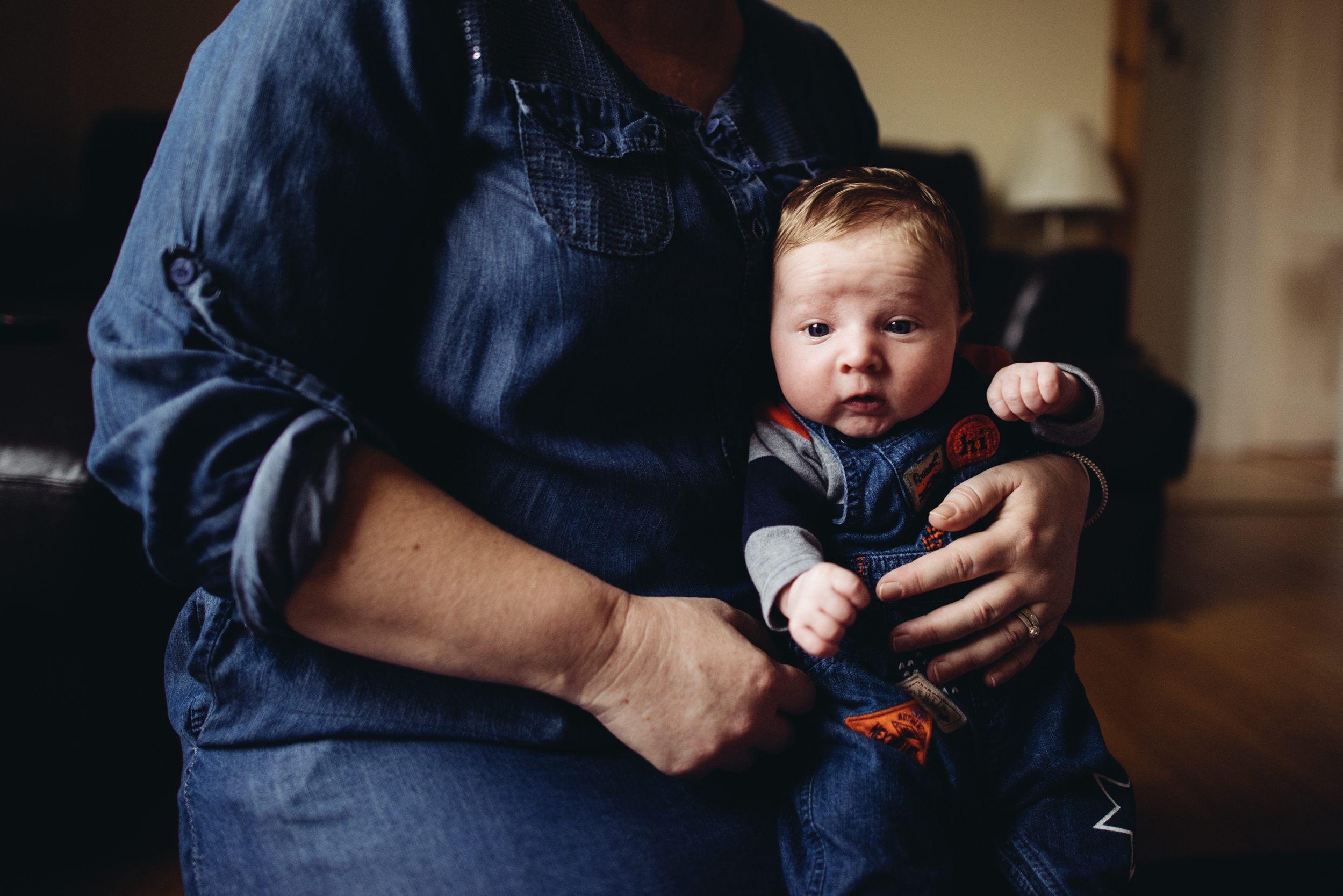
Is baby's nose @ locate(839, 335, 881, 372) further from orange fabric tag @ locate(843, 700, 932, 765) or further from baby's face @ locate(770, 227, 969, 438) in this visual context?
orange fabric tag @ locate(843, 700, 932, 765)

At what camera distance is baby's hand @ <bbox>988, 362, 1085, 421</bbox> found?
2.20 feet

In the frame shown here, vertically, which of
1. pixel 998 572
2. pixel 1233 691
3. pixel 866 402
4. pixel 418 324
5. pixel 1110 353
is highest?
pixel 418 324

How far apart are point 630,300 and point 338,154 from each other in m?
0.21

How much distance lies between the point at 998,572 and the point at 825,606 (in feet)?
0.64

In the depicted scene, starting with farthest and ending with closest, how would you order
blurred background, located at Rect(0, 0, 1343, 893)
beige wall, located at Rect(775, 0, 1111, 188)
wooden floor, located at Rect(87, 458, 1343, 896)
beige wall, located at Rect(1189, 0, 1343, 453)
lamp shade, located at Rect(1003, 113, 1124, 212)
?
1. beige wall, located at Rect(1189, 0, 1343, 453)
2. beige wall, located at Rect(775, 0, 1111, 188)
3. lamp shade, located at Rect(1003, 113, 1124, 212)
4. wooden floor, located at Rect(87, 458, 1343, 896)
5. blurred background, located at Rect(0, 0, 1343, 893)

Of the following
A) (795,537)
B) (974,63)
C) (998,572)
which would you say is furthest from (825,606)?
(974,63)

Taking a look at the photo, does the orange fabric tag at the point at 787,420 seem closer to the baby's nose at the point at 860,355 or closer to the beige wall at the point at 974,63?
the baby's nose at the point at 860,355

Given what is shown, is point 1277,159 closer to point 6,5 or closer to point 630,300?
point 630,300

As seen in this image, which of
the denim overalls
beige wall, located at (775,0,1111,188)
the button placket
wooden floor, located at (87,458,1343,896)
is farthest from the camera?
beige wall, located at (775,0,1111,188)

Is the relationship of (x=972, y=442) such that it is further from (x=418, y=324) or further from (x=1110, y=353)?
(x=1110, y=353)

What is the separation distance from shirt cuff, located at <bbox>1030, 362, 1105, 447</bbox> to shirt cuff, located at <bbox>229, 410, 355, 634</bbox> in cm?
58

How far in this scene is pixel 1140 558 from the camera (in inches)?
80.6

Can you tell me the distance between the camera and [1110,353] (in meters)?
2.35

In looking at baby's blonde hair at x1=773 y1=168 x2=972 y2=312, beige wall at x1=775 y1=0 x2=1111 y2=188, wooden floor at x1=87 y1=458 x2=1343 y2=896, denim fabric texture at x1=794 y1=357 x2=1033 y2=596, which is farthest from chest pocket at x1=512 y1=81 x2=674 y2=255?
beige wall at x1=775 y1=0 x2=1111 y2=188
